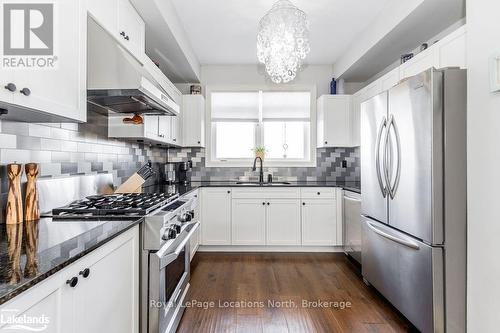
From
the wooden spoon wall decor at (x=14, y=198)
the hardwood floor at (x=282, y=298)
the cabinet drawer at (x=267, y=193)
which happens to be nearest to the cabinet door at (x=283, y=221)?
the cabinet drawer at (x=267, y=193)

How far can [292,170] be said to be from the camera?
13.5 ft

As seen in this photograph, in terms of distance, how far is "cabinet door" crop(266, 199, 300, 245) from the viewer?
11.7ft

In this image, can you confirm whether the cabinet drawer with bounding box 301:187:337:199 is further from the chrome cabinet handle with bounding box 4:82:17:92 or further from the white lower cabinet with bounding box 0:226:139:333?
the chrome cabinet handle with bounding box 4:82:17:92

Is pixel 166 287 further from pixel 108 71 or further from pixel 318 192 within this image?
pixel 318 192

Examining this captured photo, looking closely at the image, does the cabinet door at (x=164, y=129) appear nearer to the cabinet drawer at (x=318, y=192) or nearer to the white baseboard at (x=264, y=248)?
the white baseboard at (x=264, y=248)

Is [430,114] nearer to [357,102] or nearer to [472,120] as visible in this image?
[472,120]

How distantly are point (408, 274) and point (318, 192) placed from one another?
68.8 inches

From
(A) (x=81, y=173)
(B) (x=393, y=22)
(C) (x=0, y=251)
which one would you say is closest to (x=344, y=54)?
(B) (x=393, y=22)

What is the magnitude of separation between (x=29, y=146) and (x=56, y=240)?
750mm

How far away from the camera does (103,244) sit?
3.54 ft

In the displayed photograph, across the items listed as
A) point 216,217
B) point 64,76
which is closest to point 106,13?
point 64,76

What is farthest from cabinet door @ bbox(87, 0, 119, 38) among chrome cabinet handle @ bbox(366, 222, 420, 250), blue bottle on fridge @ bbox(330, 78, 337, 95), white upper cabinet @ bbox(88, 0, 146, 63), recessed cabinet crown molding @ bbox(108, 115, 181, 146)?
blue bottle on fridge @ bbox(330, 78, 337, 95)

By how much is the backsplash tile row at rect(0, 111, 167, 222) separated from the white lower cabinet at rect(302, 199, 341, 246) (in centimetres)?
214

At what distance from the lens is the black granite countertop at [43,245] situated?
701mm
